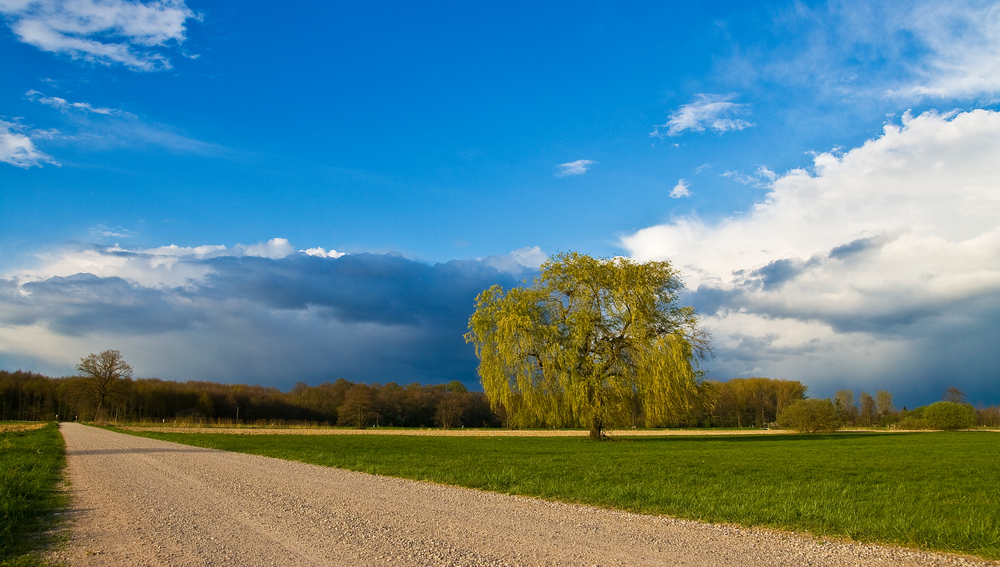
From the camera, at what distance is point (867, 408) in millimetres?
140000

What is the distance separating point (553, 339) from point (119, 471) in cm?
2266

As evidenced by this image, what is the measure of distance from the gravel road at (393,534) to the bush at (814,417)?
6546 cm

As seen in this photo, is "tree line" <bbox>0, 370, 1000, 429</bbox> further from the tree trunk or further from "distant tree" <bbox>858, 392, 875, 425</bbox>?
the tree trunk

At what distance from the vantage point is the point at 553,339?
33.9 meters

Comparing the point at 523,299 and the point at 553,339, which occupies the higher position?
the point at 523,299

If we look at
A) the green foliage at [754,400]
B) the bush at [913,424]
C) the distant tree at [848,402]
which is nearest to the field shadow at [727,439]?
the bush at [913,424]

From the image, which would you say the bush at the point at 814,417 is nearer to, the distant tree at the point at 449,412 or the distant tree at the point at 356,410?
the distant tree at the point at 449,412

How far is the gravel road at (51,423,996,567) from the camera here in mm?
6512

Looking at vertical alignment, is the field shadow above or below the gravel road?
below

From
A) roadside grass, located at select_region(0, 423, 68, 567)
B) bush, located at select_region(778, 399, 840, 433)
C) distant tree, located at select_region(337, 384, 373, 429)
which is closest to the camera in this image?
roadside grass, located at select_region(0, 423, 68, 567)

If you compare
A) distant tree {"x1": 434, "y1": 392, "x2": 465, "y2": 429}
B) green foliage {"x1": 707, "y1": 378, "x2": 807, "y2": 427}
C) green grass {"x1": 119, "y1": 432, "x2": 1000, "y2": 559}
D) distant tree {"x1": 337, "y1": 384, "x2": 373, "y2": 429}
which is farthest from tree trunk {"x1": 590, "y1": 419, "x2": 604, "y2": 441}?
green foliage {"x1": 707, "y1": 378, "x2": 807, "y2": 427}

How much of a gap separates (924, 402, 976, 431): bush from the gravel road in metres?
87.0

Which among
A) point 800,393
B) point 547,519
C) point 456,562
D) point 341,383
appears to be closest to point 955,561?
point 547,519

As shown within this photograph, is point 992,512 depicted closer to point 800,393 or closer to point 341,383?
point 800,393
